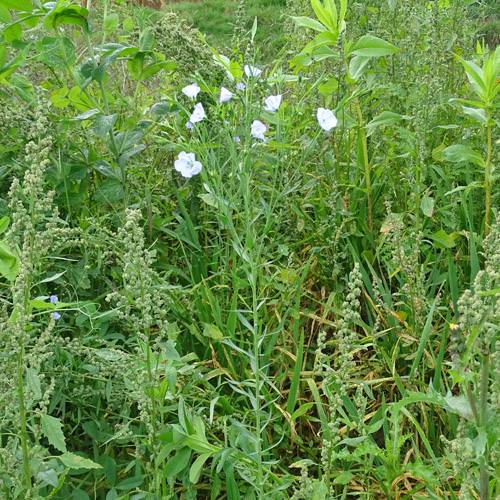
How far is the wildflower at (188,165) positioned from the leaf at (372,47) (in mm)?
685

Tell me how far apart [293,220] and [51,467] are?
1327 millimetres

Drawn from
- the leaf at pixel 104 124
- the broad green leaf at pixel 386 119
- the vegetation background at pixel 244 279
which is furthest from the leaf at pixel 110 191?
the broad green leaf at pixel 386 119

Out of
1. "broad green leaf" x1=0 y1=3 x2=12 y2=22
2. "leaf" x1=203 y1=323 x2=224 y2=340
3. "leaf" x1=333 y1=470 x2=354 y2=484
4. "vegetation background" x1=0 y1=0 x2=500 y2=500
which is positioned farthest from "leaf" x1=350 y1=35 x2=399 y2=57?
"leaf" x1=333 y1=470 x2=354 y2=484

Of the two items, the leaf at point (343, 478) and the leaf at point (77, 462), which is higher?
the leaf at point (77, 462)

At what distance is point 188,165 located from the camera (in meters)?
2.04

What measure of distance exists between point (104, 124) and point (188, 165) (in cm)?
32

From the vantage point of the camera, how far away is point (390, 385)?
188cm

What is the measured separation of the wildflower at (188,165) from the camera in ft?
6.50

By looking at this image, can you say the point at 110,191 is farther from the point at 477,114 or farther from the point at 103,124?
the point at 477,114

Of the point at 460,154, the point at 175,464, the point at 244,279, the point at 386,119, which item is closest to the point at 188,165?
the point at 244,279

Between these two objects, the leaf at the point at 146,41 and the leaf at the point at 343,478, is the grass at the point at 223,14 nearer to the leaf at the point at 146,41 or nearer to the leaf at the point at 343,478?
the leaf at the point at 146,41

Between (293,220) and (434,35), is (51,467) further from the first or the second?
(434,35)

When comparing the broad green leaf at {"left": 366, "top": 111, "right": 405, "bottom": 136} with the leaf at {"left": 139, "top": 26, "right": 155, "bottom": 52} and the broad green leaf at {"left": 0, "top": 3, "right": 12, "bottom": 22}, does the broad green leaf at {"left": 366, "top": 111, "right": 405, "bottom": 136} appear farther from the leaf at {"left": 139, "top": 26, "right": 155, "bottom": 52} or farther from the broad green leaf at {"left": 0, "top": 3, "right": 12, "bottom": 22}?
the broad green leaf at {"left": 0, "top": 3, "right": 12, "bottom": 22}

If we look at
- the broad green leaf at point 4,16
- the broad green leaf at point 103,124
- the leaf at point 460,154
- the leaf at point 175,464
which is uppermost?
the broad green leaf at point 4,16
